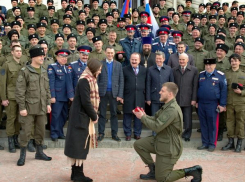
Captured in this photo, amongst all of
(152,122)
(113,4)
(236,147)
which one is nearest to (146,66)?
(236,147)

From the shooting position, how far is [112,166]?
19.3 feet

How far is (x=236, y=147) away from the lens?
685 centimetres

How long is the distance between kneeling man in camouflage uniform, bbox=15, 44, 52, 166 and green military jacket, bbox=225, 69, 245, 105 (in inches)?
146

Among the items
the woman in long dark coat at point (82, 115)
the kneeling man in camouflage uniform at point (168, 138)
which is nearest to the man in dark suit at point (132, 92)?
the kneeling man in camouflage uniform at point (168, 138)

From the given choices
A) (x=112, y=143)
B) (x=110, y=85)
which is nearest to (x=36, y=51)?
(x=110, y=85)

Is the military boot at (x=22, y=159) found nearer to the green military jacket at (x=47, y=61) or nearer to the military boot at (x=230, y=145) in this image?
the green military jacket at (x=47, y=61)

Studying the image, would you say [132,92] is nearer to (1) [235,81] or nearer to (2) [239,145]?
(1) [235,81]

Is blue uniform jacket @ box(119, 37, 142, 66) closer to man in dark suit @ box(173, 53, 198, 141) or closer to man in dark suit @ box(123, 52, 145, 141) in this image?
man in dark suit @ box(123, 52, 145, 141)

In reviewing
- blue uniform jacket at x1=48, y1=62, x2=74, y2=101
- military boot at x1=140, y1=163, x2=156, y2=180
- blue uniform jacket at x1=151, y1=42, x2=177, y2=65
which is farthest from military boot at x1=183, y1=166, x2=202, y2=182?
blue uniform jacket at x1=151, y1=42, x2=177, y2=65

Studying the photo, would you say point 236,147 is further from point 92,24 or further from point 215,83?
point 92,24

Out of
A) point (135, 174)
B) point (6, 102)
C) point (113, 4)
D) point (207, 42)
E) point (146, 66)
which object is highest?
point (113, 4)

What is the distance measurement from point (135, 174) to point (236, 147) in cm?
249

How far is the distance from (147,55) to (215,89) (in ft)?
5.93

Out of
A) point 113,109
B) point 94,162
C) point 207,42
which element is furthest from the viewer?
point 207,42
